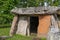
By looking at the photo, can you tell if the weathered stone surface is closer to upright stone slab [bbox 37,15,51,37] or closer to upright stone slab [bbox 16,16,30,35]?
upright stone slab [bbox 37,15,51,37]

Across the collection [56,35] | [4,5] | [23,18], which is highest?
[4,5]

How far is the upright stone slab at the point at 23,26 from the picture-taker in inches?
722

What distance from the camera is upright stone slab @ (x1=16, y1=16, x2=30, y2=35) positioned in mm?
18341

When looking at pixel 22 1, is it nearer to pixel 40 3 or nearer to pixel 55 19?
pixel 40 3

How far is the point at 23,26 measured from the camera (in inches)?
727

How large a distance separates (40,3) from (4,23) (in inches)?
269

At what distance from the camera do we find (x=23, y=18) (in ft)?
61.9

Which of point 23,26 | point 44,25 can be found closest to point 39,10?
point 44,25

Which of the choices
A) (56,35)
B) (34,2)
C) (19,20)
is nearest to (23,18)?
(19,20)

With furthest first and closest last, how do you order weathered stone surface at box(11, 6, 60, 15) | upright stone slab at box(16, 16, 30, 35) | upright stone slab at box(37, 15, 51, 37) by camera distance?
upright stone slab at box(16, 16, 30, 35), upright stone slab at box(37, 15, 51, 37), weathered stone surface at box(11, 6, 60, 15)

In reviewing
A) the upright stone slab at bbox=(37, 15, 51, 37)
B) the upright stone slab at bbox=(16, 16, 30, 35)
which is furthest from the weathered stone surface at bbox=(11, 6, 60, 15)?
the upright stone slab at bbox=(16, 16, 30, 35)

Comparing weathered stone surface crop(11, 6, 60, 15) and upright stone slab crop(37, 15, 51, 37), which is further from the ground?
weathered stone surface crop(11, 6, 60, 15)

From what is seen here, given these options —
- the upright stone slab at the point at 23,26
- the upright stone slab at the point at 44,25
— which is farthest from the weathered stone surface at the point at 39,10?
the upright stone slab at the point at 23,26

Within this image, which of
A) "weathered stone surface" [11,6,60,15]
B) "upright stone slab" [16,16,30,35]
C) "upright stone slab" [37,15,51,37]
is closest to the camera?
"weathered stone surface" [11,6,60,15]
